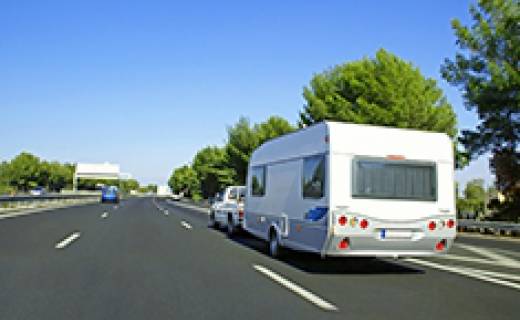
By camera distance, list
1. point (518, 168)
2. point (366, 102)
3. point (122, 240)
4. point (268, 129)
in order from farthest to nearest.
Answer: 1. point (268, 129)
2. point (366, 102)
3. point (518, 168)
4. point (122, 240)

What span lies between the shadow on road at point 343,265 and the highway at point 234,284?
22mm

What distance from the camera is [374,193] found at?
8.06 metres

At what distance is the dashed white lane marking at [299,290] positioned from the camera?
19.4ft

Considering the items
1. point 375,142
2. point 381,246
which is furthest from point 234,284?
point 375,142

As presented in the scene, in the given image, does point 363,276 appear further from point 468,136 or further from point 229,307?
point 468,136

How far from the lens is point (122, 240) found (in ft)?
42.9

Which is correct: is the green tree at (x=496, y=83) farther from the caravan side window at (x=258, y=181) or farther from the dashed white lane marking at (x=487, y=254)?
the caravan side window at (x=258, y=181)

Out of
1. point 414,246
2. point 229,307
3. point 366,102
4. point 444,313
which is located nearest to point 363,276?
point 414,246

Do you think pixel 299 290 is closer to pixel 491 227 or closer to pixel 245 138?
pixel 491 227

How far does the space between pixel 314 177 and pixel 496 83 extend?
53.4 ft

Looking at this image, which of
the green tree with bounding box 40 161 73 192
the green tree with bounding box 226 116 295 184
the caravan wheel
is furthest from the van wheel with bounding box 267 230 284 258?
the green tree with bounding box 40 161 73 192

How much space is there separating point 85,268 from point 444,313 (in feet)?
19.5

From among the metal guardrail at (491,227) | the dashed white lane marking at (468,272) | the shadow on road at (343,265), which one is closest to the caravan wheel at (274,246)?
the shadow on road at (343,265)

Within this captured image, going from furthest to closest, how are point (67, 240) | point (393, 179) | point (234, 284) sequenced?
point (67, 240), point (393, 179), point (234, 284)
